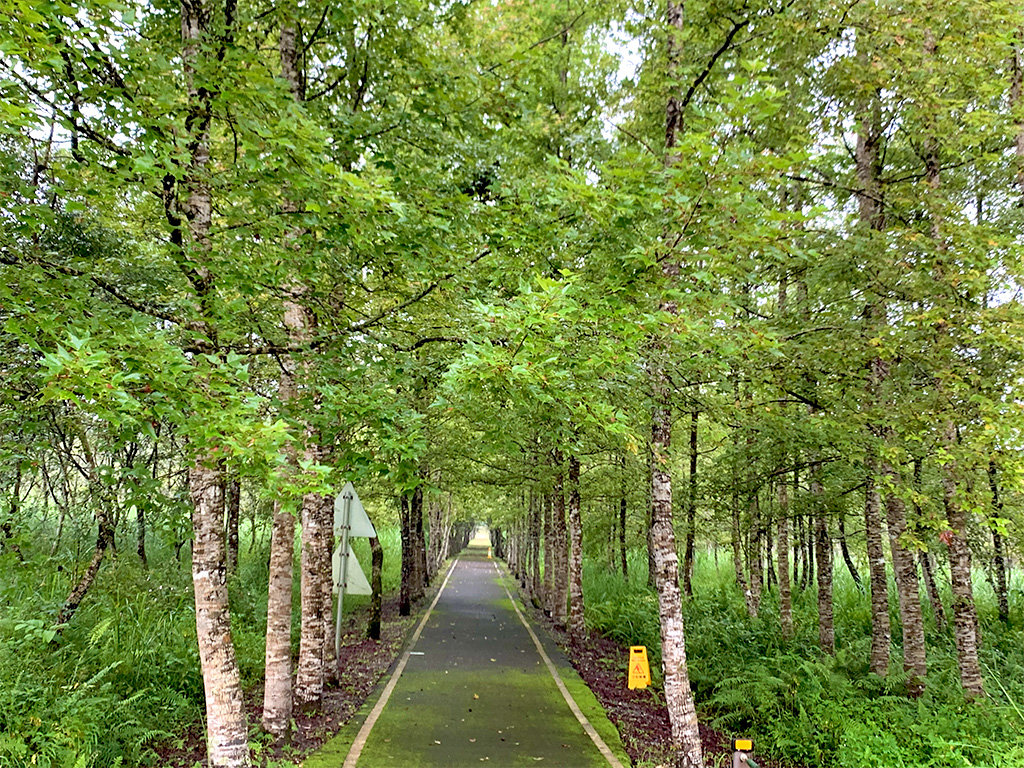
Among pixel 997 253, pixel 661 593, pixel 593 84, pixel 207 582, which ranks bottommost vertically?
pixel 661 593

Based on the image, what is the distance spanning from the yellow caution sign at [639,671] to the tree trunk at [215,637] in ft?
16.6

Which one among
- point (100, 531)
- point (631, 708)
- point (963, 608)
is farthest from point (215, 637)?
point (963, 608)

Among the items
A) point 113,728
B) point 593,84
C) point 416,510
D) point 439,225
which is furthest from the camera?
point 416,510

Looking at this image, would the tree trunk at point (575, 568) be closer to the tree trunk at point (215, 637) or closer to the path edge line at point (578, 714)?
the path edge line at point (578, 714)

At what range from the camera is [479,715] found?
29.2 feet

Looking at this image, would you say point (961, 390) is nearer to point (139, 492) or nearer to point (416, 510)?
point (139, 492)

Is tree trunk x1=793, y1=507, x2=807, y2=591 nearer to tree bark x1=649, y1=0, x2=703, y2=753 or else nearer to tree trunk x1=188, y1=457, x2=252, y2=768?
tree bark x1=649, y1=0, x2=703, y2=753

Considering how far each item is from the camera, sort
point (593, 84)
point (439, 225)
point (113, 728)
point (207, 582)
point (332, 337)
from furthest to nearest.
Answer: point (593, 84) < point (113, 728) < point (332, 337) < point (207, 582) < point (439, 225)

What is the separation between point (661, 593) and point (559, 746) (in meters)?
2.50

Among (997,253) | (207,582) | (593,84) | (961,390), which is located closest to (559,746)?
(207,582)

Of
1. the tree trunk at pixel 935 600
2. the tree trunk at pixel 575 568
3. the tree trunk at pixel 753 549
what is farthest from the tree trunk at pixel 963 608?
the tree trunk at pixel 575 568

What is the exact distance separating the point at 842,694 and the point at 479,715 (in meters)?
5.52

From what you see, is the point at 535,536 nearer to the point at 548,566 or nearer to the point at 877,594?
the point at 548,566

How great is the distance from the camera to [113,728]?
6.53 meters
